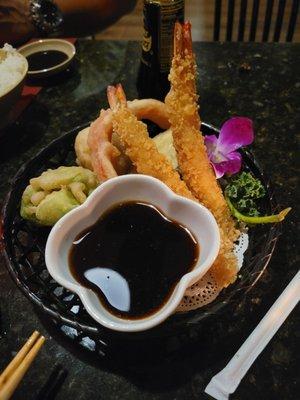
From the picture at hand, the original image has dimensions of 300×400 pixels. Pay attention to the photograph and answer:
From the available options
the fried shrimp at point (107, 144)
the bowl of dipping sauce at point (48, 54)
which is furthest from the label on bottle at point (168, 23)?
the bowl of dipping sauce at point (48, 54)

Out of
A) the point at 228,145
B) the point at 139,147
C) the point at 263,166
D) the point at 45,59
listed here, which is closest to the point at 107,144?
the point at 139,147

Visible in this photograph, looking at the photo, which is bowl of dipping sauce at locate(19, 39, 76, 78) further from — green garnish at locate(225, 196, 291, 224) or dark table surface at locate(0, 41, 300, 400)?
green garnish at locate(225, 196, 291, 224)

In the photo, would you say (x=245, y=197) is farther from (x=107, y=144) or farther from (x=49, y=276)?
(x=49, y=276)

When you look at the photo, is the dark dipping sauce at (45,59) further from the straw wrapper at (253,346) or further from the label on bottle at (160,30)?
the straw wrapper at (253,346)

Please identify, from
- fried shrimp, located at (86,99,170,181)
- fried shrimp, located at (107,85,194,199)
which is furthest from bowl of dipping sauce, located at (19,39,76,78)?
fried shrimp, located at (107,85,194,199)

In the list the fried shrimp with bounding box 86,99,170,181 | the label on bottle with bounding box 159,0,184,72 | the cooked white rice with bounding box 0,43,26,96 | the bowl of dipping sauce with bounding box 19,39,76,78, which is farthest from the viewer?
the bowl of dipping sauce with bounding box 19,39,76,78

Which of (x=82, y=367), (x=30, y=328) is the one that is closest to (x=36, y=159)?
(x=30, y=328)
